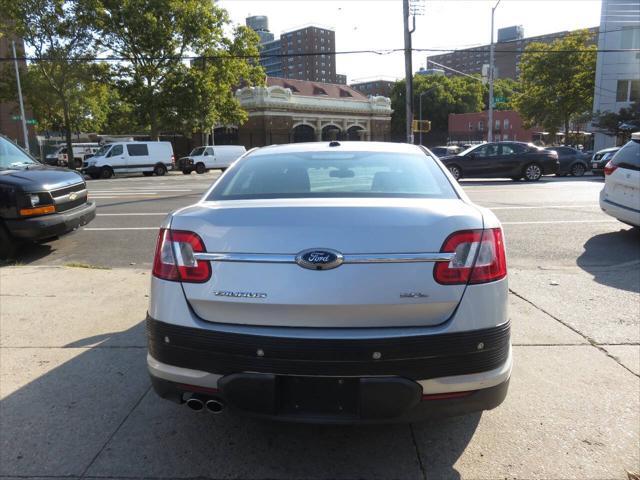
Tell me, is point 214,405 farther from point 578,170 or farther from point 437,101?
point 437,101

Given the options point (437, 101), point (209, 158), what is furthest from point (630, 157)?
point (437, 101)

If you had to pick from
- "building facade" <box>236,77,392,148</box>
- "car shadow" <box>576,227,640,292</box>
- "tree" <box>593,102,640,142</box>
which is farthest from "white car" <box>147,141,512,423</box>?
"building facade" <box>236,77,392,148</box>

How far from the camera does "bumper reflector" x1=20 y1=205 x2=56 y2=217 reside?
6.62 meters

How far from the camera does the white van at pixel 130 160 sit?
3011 cm

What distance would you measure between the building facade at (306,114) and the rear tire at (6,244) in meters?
43.7

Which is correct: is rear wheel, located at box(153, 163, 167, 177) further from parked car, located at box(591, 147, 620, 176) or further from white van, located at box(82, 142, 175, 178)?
parked car, located at box(591, 147, 620, 176)

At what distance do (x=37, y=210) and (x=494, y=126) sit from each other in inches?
3430

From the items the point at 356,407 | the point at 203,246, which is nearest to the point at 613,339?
the point at 356,407

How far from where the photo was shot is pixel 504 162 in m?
19.0

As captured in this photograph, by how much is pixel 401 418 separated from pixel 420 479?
0.43 metres

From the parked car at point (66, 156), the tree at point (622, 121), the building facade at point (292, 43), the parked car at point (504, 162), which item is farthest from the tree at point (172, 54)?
the tree at point (622, 121)

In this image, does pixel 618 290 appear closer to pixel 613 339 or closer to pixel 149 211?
pixel 613 339

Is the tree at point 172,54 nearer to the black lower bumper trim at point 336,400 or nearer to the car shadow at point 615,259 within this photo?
the car shadow at point 615,259

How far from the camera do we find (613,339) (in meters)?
4.09
